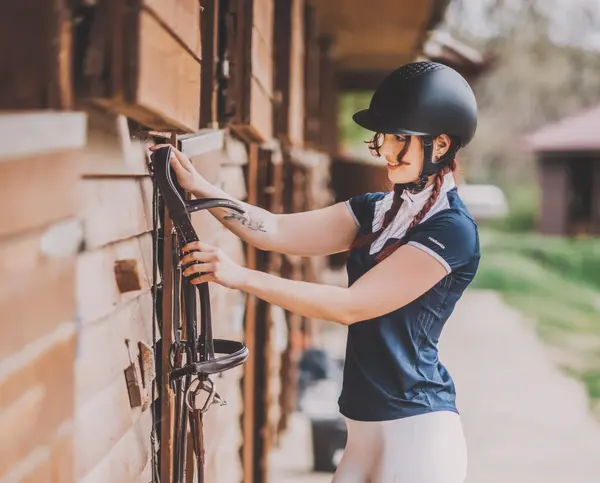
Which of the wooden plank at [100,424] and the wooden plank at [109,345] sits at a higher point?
the wooden plank at [109,345]

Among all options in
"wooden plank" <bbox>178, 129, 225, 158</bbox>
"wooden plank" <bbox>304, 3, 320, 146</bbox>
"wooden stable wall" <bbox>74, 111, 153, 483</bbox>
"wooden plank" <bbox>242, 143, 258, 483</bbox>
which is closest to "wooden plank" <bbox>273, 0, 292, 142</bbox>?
"wooden plank" <bbox>242, 143, 258, 483</bbox>

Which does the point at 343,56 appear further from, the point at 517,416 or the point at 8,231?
the point at 8,231

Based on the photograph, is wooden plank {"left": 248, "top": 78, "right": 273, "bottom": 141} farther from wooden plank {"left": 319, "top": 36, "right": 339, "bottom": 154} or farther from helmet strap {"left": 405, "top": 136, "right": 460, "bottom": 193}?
wooden plank {"left": 319, "top": 36, "right": 339, "bottom": 154}

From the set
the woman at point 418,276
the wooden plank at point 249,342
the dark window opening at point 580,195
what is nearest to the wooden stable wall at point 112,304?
the woman at point 418,276

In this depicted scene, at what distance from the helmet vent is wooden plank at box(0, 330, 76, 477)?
1.42 meters

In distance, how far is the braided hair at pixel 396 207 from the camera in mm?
2756

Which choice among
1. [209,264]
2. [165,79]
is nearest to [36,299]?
[165,79]

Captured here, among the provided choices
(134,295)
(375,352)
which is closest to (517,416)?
(375,352)

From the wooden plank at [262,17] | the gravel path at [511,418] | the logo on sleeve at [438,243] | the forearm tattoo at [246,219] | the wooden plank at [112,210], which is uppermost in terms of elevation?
the wooden plank at [262,17]

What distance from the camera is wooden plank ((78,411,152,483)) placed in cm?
203

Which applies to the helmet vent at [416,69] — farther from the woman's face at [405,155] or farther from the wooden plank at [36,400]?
the wooden plank at [36,400]

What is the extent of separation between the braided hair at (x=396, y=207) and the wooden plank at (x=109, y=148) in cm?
76

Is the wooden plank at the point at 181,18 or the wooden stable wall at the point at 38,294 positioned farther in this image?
the wooden plank at the point at 181,18

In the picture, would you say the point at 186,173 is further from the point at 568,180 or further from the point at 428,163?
the point at 568,180
